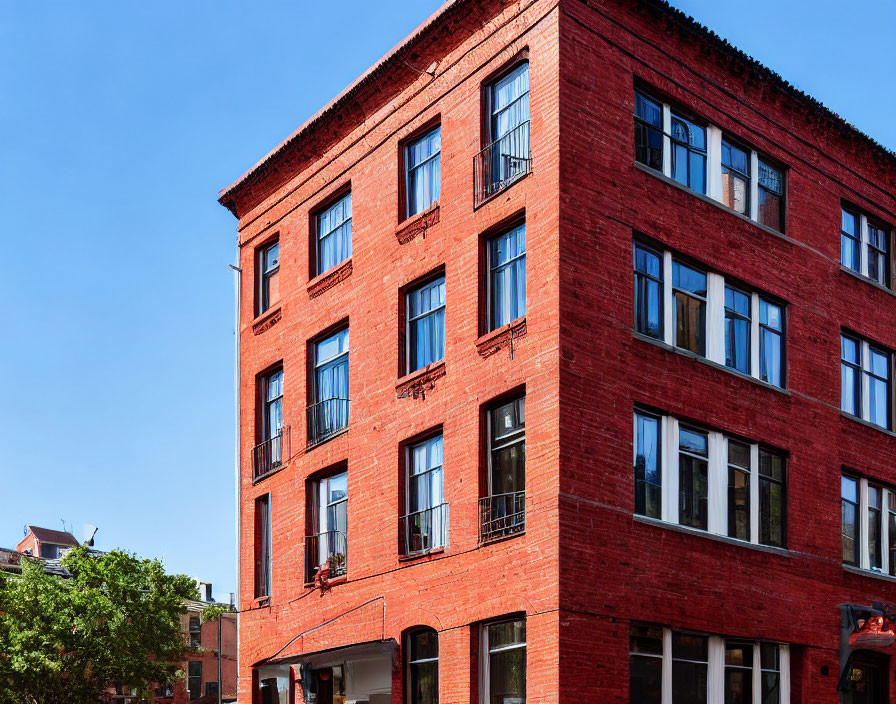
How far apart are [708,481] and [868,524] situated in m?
5.63

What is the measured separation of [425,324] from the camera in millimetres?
26984

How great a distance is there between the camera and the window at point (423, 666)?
25.0m

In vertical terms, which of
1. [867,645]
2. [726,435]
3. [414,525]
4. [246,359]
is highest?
[246,359]

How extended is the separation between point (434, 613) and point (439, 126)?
32.2 feet

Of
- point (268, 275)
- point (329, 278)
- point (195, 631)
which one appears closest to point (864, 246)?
point (329, 278)

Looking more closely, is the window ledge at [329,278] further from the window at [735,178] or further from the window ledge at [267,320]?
the window at [735,178]

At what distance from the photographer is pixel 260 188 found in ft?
111

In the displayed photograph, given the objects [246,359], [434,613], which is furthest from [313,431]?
[434,613]

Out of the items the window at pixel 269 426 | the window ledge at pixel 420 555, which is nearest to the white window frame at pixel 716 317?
the window ledge at pixel 420 555

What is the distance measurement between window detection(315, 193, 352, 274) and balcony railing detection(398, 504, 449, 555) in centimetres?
663

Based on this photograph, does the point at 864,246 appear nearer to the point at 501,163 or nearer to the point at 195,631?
the point at 501,163

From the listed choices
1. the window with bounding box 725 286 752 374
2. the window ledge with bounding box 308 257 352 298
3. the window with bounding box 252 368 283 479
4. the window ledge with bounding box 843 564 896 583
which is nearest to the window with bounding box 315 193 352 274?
the window ledge with bounding box 308 257 352 298

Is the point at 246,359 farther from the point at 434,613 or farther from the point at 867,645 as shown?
the point at 867,645

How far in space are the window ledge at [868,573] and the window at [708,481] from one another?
2.27 metres
